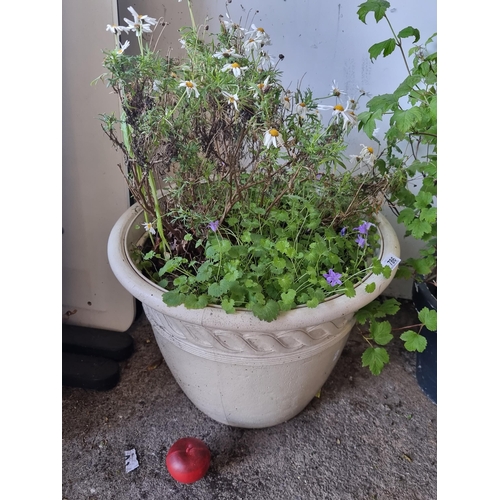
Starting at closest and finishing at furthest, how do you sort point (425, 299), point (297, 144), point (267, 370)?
point (297, 144) < point (267, 370) < point (425, 299)

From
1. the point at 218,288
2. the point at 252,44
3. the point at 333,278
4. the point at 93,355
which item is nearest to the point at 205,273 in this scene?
the point at 218,288

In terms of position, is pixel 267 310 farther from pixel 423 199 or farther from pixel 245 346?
pixel 423 199

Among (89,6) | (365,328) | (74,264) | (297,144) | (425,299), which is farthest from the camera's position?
(365,328)

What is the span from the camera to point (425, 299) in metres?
1.32

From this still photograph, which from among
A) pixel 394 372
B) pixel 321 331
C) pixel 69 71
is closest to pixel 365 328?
pixel 394 372

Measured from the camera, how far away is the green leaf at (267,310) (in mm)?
916

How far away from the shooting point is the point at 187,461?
43.8 inches

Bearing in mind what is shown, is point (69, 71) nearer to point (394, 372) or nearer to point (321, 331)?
point (321, 331)

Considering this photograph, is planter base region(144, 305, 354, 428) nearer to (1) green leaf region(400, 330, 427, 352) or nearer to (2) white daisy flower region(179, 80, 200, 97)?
(1) green leaf region(400, 330, 427, 352)

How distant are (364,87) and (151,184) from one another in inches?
29.7

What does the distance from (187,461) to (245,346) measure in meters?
0.35

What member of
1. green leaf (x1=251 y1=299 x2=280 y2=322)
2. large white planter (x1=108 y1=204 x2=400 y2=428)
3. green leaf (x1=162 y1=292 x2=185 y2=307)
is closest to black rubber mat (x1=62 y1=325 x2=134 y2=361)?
large white planter (x1=108 y1=204 x2=400 y2=428)

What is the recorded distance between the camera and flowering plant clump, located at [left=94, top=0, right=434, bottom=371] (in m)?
0.91

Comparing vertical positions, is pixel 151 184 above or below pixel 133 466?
above
